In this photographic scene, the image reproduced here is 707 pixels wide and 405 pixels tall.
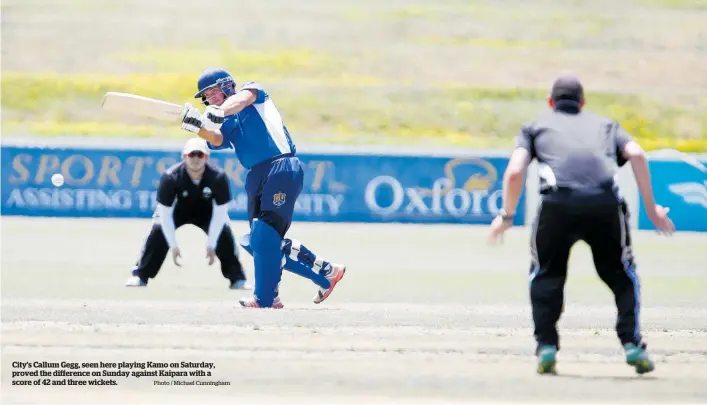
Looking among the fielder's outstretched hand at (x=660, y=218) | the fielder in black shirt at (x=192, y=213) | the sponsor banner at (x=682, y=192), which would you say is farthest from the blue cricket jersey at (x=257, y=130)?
the sponsor banner at (x=682, y=192)

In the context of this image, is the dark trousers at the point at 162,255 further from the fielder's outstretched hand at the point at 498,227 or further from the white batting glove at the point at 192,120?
the fielder's outstretched hand at the point at 498,227

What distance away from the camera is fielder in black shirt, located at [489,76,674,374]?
7141mm

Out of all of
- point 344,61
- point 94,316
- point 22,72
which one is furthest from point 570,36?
point 94,316

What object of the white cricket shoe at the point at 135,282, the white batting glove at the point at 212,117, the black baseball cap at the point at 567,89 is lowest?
the white cricket shoe at the point at 135,282

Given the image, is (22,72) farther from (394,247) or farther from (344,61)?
(394,247)

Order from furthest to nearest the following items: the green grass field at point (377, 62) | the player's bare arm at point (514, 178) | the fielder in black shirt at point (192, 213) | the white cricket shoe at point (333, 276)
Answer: the green grass field at point (377, 62), the fielder in black shirt at point (192, 213), the white cricket shoe at point (333, 276), the player's bare arm at point (514, 178)

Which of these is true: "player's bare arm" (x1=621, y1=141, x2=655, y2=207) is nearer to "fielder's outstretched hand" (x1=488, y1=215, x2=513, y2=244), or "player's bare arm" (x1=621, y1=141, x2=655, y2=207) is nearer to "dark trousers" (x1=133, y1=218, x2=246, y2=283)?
"fielder's outstretched hand" (x1=488, y1=215, x2=513, y2=244)

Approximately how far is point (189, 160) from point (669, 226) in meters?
5.66

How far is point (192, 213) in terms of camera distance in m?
12.3

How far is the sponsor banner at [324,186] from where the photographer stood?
2205 centimetres

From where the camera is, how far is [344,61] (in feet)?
128

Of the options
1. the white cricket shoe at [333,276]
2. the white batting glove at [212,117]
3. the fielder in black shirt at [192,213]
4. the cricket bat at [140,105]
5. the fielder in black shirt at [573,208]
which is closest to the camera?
the fielder in black shirt at [573,208]

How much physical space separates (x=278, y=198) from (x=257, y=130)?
53 centimetres

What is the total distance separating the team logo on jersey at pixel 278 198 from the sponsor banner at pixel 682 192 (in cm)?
1281
